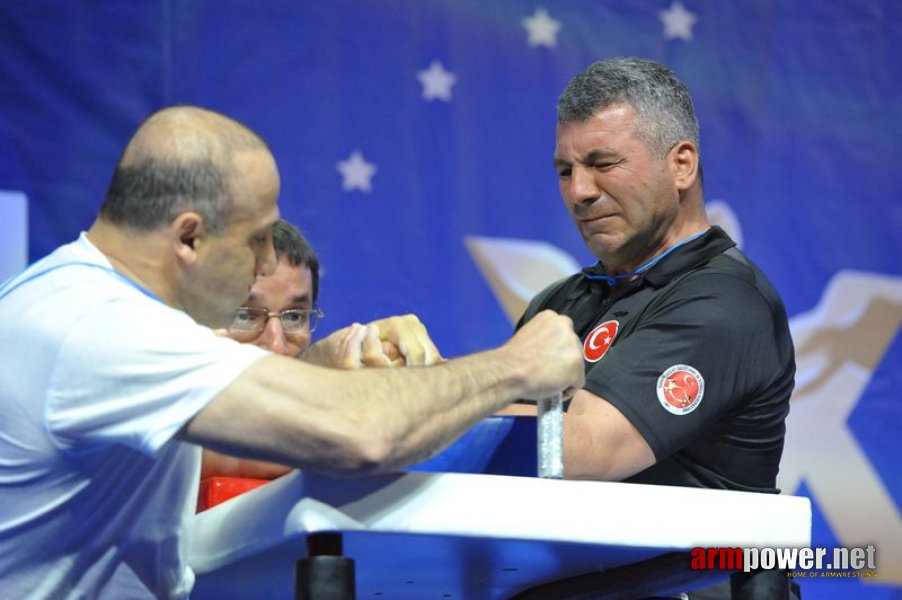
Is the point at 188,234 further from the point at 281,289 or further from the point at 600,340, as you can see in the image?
the point at 281,289

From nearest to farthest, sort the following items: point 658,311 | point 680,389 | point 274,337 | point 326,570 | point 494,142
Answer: point 326,570 → point 680,389 → point 658,311 → point 274,337 → point 494,142

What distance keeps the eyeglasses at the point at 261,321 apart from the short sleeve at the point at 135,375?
132 cm

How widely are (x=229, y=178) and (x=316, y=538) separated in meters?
0.47

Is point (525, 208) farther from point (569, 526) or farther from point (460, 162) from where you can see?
point (569, 526)

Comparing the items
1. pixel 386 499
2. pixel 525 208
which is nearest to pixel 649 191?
pixel 525 208

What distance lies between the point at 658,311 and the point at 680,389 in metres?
0.20

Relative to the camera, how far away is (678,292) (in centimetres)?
223

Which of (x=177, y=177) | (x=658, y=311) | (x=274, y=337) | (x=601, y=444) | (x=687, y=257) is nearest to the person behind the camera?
(x=177, y=177)

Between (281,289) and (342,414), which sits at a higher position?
(281,289)

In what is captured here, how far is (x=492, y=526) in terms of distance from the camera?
4.39 ft

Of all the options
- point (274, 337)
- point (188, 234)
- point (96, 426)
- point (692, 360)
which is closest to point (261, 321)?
point (274, 337)

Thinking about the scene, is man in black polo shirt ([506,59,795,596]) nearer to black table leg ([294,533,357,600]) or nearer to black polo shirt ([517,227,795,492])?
black polo shirt ([517,227,795,492])

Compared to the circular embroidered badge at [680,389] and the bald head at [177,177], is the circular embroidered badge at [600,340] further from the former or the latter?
the bald head at [177,177]

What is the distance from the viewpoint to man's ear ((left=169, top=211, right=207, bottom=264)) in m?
1.57
